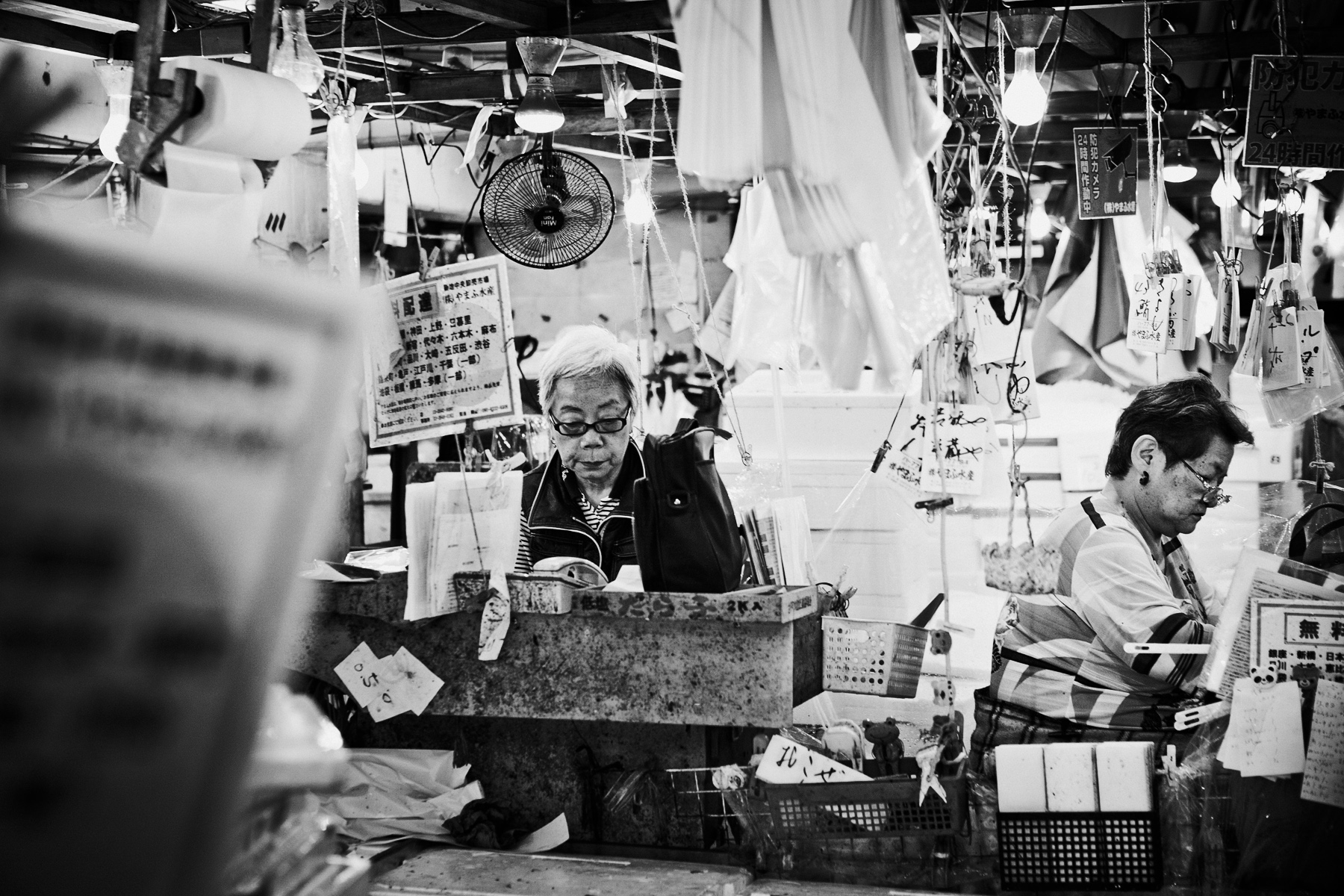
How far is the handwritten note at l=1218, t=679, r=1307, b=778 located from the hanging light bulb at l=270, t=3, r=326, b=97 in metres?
3.11

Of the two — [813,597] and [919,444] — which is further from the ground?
[919,444]

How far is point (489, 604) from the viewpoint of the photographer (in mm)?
3707

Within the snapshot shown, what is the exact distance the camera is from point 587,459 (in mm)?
4871

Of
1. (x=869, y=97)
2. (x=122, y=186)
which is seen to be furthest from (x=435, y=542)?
(x=869, y=97)

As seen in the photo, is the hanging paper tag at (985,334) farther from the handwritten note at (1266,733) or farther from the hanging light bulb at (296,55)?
the hanging light bulb at (296,55)

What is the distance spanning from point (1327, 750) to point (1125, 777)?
1.73 feet

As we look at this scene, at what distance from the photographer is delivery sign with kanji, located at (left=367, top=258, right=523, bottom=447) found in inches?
139

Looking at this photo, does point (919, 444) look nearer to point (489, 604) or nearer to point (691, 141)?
point (489, 604)

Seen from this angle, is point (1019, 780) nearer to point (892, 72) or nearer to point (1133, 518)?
point (1133, 518)

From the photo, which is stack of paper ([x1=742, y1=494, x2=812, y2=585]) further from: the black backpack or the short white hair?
the short white hair

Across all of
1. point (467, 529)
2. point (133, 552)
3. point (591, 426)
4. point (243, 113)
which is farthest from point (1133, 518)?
point (133, 552)

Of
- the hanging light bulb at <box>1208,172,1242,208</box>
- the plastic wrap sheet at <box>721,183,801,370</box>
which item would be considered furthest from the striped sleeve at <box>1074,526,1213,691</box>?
the hanging light bulb at <box>1208,172,1242,208</box>

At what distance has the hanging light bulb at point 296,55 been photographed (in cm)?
316

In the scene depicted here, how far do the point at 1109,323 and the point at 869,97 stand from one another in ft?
16.8
